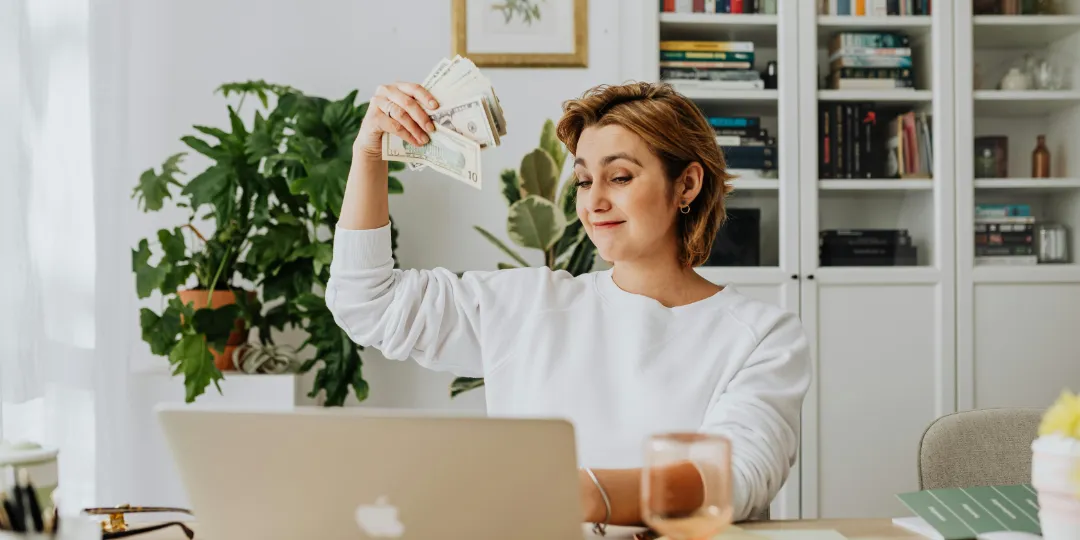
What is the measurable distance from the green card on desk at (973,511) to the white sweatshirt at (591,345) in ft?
0.66

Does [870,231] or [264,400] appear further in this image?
[870,231]

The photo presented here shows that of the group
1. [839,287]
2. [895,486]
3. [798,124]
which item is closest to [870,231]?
[839,287]

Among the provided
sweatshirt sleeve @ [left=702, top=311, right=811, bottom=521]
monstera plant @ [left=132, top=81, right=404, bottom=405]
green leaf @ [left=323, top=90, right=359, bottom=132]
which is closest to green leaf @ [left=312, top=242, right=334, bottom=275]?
monstera plant @ [left=132, top=81, right=404, bottom=405]

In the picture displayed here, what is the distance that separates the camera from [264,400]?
2621 millimetres

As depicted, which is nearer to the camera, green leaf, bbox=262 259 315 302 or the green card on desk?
the green card on desk

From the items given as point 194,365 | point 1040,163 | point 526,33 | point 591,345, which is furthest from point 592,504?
point 1040,163

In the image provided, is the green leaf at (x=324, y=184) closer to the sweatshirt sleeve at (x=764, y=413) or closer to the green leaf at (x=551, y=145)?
the green leaf at (x=551, y=145)

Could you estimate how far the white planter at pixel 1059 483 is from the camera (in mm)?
829

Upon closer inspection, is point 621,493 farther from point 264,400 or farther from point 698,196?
point 264,400

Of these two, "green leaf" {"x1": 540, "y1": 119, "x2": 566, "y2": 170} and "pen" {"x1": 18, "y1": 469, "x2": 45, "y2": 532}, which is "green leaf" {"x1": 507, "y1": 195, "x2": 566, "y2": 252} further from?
"pen" {"x1": 18, "y1": 469, "x2": 45, "y2": 532}

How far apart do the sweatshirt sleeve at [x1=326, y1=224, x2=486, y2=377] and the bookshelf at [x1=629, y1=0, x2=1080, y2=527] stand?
1.47 m

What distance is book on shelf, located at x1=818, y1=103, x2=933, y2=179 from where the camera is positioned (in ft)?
9.73

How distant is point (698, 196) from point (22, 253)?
1.40 meters

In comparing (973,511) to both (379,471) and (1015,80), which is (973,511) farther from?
(1015,80)
